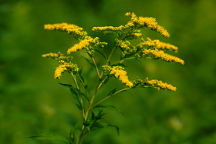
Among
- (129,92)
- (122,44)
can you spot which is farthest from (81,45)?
(129,92)

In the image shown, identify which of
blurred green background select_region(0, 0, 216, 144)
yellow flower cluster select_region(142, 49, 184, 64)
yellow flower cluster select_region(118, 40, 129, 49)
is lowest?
yellow flower cluster select_region(142, 49, 184, 64)

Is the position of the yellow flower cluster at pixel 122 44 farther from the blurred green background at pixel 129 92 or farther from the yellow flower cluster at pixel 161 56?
the blurred green background at pixel 129 92

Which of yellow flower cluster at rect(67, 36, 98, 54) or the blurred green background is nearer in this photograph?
yellow flower cluster at rect(67, 36, 98, 54)

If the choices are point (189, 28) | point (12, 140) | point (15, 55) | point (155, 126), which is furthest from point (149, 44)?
point (189, 28)

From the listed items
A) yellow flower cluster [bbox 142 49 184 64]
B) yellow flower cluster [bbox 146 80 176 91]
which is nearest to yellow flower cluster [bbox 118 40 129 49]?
yellow flower cluster [bbox 142 49 184 64]

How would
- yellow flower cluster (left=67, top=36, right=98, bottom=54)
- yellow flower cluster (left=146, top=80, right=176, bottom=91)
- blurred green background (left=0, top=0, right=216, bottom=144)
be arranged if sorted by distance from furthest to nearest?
blurred green background (left=0, top=0, right=216, bottom=144) → yellow flower cluster (left=146, top=80, right=176, bottom=91) → yellow flower cluster (left=67, top=36, right=98, bottom=54)

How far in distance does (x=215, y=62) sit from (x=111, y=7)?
9.69 feet

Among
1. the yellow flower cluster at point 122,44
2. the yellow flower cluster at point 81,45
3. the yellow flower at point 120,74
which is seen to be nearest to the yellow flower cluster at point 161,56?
the yellow flower cluster at point 122,44

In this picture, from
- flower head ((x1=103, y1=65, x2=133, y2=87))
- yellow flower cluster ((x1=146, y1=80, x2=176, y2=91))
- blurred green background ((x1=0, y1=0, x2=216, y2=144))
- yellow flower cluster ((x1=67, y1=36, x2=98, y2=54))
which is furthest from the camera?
blurred green background ((x1=0, y1=0, x2=216, y2=144))

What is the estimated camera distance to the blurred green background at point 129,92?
4.93 m

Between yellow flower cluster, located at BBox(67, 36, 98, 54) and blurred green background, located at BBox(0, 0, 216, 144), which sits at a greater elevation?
blurred green background, located at BBox(0, 0, 216, 144)

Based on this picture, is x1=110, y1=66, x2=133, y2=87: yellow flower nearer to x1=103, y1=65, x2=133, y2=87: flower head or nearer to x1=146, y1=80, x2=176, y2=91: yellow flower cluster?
x1=103, y1=65, x2=133, y2=87: flower head

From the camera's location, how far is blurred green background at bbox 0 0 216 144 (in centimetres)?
493

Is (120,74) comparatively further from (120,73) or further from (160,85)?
(160,85)
